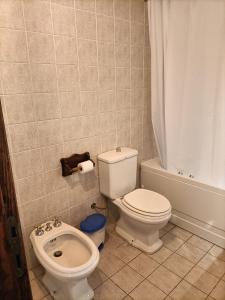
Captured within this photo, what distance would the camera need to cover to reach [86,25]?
5.65 feet

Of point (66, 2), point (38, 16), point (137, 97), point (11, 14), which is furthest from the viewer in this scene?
point (137, 97)

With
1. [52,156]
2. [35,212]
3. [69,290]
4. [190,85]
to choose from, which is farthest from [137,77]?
[69,290]

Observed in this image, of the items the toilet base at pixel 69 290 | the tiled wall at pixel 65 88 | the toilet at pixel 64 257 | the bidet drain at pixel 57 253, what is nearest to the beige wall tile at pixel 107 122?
the tiled wall at pixel 65 88

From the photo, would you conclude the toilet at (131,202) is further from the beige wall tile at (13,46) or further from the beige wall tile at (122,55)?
the beige wall tile at (13,46)

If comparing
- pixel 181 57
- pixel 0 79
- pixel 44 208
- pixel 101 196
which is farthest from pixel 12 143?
pixel 181 57

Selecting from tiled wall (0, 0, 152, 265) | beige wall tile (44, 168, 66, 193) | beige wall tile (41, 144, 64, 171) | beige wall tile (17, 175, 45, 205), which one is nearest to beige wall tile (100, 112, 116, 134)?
tiled wall (0, 0, 152, 265)

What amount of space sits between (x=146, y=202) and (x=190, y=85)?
42.2 inches

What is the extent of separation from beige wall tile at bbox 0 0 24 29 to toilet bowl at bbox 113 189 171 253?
154cm

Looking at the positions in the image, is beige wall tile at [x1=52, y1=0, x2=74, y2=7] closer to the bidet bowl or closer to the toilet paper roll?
the toilet paper roll

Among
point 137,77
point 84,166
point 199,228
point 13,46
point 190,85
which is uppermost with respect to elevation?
point 13,46

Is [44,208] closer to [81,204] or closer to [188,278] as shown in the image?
[81,204]

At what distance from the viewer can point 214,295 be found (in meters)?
1.54

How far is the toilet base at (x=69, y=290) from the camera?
1.46 meters

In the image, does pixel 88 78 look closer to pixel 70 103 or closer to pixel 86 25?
pixel 70 103
